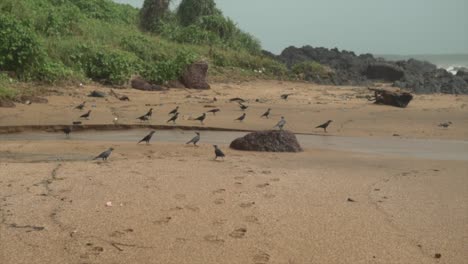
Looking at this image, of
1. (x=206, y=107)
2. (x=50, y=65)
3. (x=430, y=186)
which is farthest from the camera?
(x=50, y=65)

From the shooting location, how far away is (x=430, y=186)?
23.7ft

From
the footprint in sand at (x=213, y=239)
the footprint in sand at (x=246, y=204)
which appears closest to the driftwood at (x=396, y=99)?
the footprint in sand at (x=246, y=204)

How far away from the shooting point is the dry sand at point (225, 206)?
4562mm

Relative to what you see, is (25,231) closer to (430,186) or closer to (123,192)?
(123,192)

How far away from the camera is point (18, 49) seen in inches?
637

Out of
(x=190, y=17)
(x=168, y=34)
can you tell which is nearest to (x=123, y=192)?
(x=168, y=34)

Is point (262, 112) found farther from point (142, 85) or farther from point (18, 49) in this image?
point (18, 49)

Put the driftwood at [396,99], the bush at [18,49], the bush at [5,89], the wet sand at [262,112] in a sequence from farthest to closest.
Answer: the driftwood at [396,99]
the bush at [18,49]
the bush at [5,89]
the wet sand at [262,112]

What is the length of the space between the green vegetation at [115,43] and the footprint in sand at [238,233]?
9.92 m

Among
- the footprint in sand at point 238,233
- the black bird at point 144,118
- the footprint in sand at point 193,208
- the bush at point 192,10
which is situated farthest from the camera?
the bush at point 192,10

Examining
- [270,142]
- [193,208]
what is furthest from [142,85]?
[193,208]

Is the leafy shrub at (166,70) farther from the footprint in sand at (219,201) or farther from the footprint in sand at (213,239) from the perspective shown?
the footprint in sand at (213,239)

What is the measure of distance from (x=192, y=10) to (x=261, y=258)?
1147 inches

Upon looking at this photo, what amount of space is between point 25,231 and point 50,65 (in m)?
12.7
